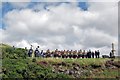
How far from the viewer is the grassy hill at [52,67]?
35750 millimetres

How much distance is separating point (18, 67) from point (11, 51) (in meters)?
5.09

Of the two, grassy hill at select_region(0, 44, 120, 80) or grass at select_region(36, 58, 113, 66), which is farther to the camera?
grass at select_region(36, 58, 113, 66)

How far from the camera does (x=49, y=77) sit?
35.7 metres

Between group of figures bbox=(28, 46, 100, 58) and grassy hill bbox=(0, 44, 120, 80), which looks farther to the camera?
group of figures bbox=(28, 46, 100, 58)

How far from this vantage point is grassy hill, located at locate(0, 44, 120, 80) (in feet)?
117

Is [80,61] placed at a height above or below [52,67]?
above

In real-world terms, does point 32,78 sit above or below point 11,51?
below

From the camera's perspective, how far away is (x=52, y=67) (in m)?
38.6

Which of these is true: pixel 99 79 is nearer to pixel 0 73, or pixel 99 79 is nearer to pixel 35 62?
pixel 35 62

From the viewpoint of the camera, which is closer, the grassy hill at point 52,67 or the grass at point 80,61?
the grassy hill at point 52,67

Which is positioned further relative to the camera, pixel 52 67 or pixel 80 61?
pixel 80 61

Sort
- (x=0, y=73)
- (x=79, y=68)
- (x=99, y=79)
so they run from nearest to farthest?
(x=0, y=73) < (x=99, y=79) < (x=79, y=68)

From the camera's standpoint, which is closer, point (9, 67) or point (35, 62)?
point (9, 67)

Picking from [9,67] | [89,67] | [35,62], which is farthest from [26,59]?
[89,67]
